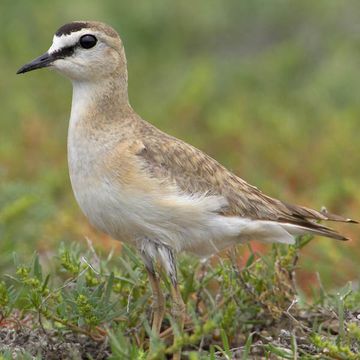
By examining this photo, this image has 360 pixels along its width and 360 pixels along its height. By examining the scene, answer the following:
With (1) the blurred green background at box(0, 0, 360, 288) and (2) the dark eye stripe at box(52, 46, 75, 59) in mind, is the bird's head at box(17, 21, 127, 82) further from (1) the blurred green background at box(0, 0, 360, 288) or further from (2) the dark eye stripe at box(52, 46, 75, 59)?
(1) the blurred green background at box(0, 0, 360, 288)

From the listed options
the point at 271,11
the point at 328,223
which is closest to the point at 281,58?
the point at 271,11

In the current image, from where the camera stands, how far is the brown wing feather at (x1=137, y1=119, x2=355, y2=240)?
5.57 m

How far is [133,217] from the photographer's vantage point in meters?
5.24

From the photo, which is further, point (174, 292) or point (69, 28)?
point (69, 28)

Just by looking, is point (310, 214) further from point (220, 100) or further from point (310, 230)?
point (220, 100)

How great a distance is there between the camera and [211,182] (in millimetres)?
5711

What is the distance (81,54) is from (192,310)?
1.59 metres

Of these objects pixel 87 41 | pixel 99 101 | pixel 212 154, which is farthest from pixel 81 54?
pixel 212 154

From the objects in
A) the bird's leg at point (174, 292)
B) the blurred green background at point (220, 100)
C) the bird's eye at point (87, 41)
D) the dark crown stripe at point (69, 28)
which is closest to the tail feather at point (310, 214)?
the bird's leg at point (174, 292)

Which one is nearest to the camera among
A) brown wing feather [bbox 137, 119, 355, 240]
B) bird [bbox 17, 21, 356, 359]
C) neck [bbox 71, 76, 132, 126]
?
bird [bbox 17, 21, 356, 359]

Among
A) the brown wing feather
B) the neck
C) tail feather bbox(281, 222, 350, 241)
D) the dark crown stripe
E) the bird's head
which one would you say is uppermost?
the dark crown stripe

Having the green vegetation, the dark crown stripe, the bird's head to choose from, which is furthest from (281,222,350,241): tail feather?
the dark crown stripe

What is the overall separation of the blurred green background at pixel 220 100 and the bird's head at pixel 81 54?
3.74ft

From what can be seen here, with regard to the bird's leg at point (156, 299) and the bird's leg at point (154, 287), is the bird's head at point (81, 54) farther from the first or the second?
the bird's leg at point (156, 299)
